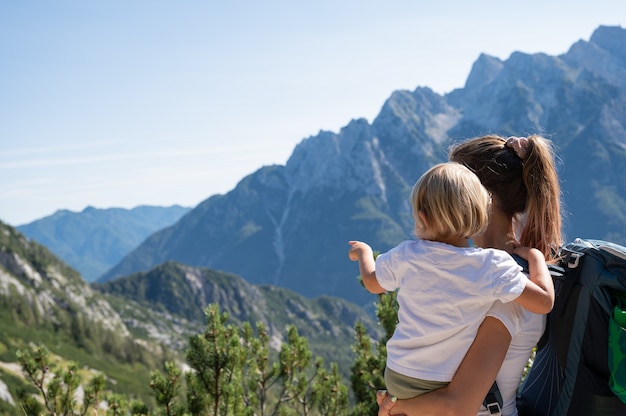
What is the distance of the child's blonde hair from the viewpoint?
302 centimetres

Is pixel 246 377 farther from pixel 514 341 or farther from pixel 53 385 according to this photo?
pixel 514 341

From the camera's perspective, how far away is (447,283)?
3.04m

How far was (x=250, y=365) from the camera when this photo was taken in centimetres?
788

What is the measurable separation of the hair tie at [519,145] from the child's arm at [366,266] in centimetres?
123

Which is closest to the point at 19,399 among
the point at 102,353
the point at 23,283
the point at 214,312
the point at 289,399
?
the point at 214,312

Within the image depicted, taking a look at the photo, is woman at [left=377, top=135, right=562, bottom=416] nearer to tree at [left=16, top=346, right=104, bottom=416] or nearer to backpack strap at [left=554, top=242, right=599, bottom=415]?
backpack strap at [left=554, top=242, right=599, bottom=415]

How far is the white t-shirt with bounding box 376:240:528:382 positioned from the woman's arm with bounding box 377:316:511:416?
6 centimetres

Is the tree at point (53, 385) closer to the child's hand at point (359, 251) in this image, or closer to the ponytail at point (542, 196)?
the child's hand at point (359, 251)

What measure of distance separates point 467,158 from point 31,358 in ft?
19.9

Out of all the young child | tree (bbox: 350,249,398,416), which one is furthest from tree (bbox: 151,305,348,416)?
the young child

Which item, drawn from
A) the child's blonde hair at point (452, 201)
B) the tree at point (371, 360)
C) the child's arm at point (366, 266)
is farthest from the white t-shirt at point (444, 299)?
the tree at point (371, 360)

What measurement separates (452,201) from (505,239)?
0.74 m

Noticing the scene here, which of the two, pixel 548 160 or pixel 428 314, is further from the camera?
pixel 548 160

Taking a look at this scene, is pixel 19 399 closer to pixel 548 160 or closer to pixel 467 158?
pixel 467 158
